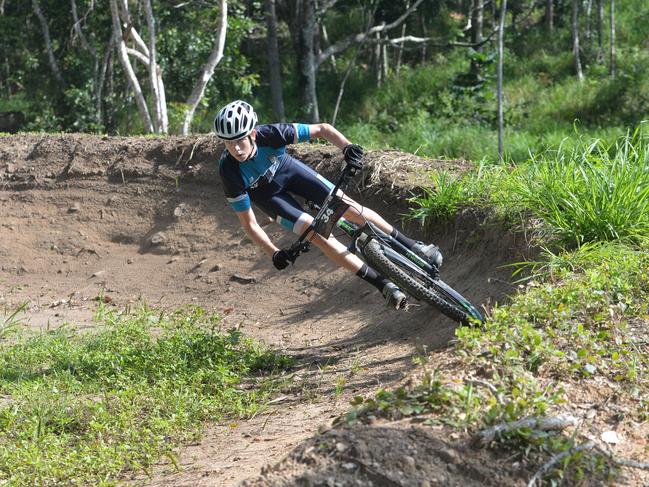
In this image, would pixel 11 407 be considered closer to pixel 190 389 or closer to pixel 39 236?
pixel 190 389

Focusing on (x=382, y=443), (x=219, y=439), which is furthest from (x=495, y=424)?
(x=219, y=439)

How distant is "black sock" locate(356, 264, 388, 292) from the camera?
19.8 feet

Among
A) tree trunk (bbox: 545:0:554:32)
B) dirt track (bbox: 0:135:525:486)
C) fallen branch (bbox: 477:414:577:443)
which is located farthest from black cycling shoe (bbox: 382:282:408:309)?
tree trunk (bbox: 545:0:554:32)

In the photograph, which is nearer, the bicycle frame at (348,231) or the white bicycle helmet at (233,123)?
the bicycle frame at (348,231)

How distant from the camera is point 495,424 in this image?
12.8ft

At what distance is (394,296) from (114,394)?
6.92 feet

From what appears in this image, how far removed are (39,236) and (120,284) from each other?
190cm

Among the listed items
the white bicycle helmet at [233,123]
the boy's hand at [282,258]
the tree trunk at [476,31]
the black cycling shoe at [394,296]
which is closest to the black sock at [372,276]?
the black cycling shoe at [394,296]

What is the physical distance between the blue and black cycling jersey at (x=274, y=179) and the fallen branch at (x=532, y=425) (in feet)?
8.94

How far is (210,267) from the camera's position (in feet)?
33.1

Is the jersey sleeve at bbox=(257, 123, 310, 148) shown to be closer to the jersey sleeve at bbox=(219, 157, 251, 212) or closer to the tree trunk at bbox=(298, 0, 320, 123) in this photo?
the jersey sleeve at bbox=(219, 157, 251, 212)

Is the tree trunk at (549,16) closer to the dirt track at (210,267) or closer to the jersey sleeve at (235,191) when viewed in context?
the dirt track at (210,267)

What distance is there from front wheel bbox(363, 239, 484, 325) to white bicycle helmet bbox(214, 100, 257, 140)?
124 cm

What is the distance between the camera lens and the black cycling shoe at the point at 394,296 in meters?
5.82
